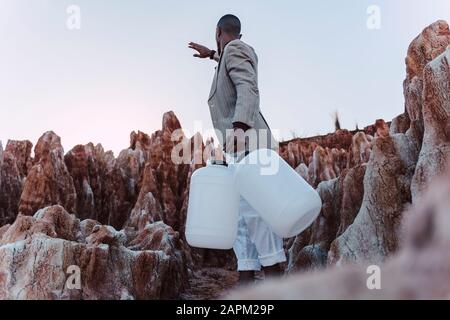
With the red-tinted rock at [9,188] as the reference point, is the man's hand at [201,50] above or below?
above

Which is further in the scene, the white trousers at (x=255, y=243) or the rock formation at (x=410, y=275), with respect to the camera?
the white trousers at (x=255, y=243)

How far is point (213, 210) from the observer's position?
2389mm

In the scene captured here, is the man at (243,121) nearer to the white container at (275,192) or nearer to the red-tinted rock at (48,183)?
the white container at (275,192)

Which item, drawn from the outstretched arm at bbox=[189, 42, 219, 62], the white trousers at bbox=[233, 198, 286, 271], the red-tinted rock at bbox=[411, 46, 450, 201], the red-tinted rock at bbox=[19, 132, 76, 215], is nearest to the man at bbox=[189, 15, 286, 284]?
the white trousers at bbox=[233, 198, 286, 271]

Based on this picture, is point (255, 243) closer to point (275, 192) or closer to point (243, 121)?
point (275, 192)

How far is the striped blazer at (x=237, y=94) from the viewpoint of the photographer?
249 cm

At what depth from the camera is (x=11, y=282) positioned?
262 centimetres

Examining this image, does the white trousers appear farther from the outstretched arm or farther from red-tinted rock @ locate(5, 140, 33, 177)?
red-tinted rock @ locate(5, 140, 33, 177)

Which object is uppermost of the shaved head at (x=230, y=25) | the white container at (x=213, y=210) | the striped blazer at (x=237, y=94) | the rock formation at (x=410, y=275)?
the shaved head at (x=230, y=25)

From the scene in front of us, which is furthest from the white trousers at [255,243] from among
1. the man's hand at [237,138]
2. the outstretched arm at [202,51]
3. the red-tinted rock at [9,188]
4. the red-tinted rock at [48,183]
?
the red-tinted rock at [9,188]

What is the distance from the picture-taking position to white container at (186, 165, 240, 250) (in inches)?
93.2

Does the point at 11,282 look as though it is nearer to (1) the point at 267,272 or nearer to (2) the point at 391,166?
(1) the point at 267,272
